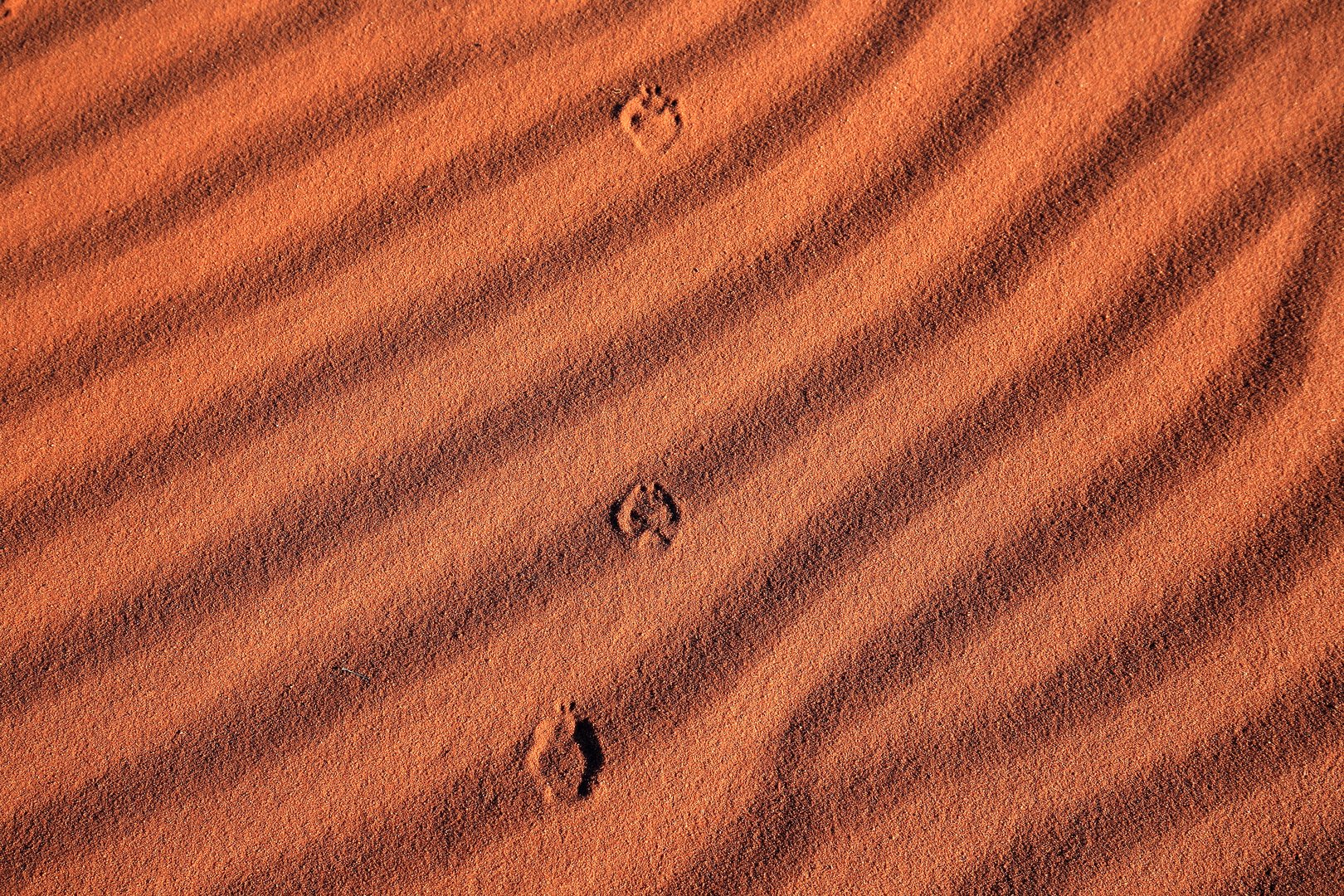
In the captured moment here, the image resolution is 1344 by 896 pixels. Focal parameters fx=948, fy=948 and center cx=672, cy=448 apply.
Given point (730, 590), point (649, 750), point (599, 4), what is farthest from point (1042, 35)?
point (649, 750)

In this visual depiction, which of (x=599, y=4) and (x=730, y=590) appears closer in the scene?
(x=730, y=590)

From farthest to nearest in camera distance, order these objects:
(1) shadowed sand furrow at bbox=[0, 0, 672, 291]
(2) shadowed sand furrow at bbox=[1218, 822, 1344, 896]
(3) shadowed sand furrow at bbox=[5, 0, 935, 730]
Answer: (1) shadowed sand furrow at bbox=[0, 0, 672, 291]
(3) shadowed sand furrow at bbox=[5, 0, 935, 730]
(2) shadowed sand furrow at bbox=[1218, 822, 1344, 896]

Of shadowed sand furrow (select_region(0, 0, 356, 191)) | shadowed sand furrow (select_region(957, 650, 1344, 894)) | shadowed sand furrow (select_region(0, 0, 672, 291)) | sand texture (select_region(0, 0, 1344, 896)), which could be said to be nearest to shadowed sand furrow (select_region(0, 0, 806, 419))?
sand texture (select_region(0, 0, 1344, 896))

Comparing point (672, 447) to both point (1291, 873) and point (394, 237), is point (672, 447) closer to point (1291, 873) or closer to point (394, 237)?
point (394, 237)

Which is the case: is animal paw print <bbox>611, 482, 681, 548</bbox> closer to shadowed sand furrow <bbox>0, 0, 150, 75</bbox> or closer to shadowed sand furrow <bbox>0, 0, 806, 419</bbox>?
shadowed sand furrow <bbox>0, 0, 806, 419</bbox>

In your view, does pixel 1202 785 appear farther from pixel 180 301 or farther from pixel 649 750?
pixel 180 301

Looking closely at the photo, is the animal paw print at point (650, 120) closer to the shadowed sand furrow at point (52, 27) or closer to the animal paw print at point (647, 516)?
the animal paw print at point (647, 516)

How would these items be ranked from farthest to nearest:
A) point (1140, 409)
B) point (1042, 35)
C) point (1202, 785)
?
point (1042, 35) → point (1140, 409) → point (1202, 785)
